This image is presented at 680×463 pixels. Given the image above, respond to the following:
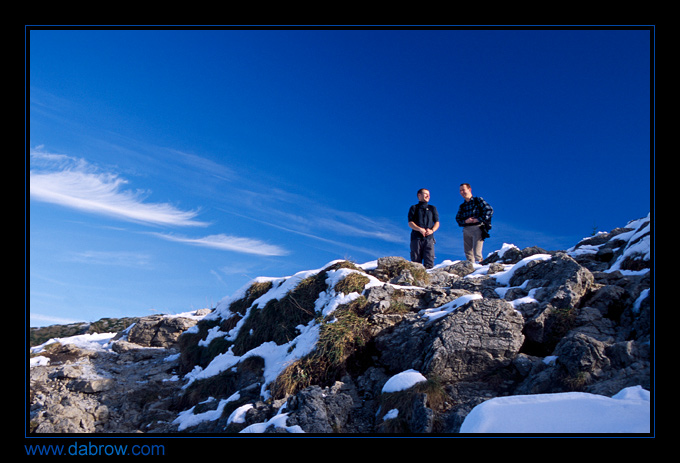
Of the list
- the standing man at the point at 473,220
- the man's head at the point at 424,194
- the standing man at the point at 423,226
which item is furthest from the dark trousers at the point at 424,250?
the standing man at the point at 473,220

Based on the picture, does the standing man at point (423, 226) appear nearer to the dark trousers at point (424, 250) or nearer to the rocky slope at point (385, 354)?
the dark trousers at point (424, 250)

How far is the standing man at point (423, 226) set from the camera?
37.5 ft

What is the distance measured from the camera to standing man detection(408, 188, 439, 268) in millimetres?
11434

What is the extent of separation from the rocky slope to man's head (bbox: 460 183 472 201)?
3.20m

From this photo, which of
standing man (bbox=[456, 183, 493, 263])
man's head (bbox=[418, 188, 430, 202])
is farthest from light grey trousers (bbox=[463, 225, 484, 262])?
man's head (bbox=[418, 188, 430, 202])

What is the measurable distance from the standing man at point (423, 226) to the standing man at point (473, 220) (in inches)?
59.6

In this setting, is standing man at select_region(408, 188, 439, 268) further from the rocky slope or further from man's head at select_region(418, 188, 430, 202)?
the rocky slope

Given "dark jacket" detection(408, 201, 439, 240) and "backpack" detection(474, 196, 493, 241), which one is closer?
"dark jacket" detection(408, 201, 439, 240)

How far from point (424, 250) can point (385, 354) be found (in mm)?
5530

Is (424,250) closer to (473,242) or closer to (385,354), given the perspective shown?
(473,242)
